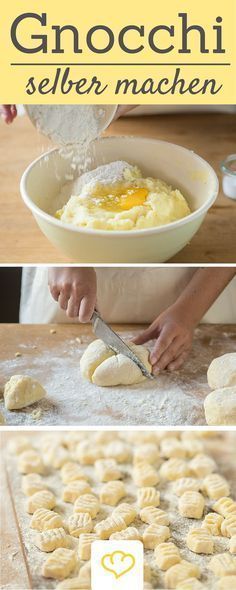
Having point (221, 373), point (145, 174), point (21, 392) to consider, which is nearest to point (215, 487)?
point (221, 373)

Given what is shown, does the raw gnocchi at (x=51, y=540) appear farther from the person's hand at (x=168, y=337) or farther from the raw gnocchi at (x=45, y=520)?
the person's hand at (x=168, y=337)

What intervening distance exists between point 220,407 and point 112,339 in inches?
6.1

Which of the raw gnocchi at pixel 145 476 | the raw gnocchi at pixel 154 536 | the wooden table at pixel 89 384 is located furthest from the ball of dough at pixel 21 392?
the raw gnocchi at pixel 145 476

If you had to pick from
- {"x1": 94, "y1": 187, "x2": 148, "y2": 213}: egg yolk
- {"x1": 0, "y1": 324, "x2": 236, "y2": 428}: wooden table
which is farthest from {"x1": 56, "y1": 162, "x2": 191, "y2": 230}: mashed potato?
{"x1": 0, "y1": 324, "x2": 236, "y2": 428}: wooden table

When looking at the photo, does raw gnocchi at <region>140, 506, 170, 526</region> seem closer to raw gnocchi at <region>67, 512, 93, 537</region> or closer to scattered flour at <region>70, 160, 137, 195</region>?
raw gnocchi at <region>67, 512, 93, 537</region>

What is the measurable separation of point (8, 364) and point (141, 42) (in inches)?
16.6

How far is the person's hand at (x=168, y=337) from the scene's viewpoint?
0.99 metres

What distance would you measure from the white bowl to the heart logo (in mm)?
454

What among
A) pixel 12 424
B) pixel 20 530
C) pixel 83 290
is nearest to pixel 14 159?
pixel 83 290

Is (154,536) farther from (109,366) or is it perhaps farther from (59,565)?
(109,366)

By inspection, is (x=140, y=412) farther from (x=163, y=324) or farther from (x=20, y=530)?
(x=20, y=530)

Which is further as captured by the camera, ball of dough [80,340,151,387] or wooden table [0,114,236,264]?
ball of dough [80,340,151,387]

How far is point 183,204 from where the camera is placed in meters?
0.85

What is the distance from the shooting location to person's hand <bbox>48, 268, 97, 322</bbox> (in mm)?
934
